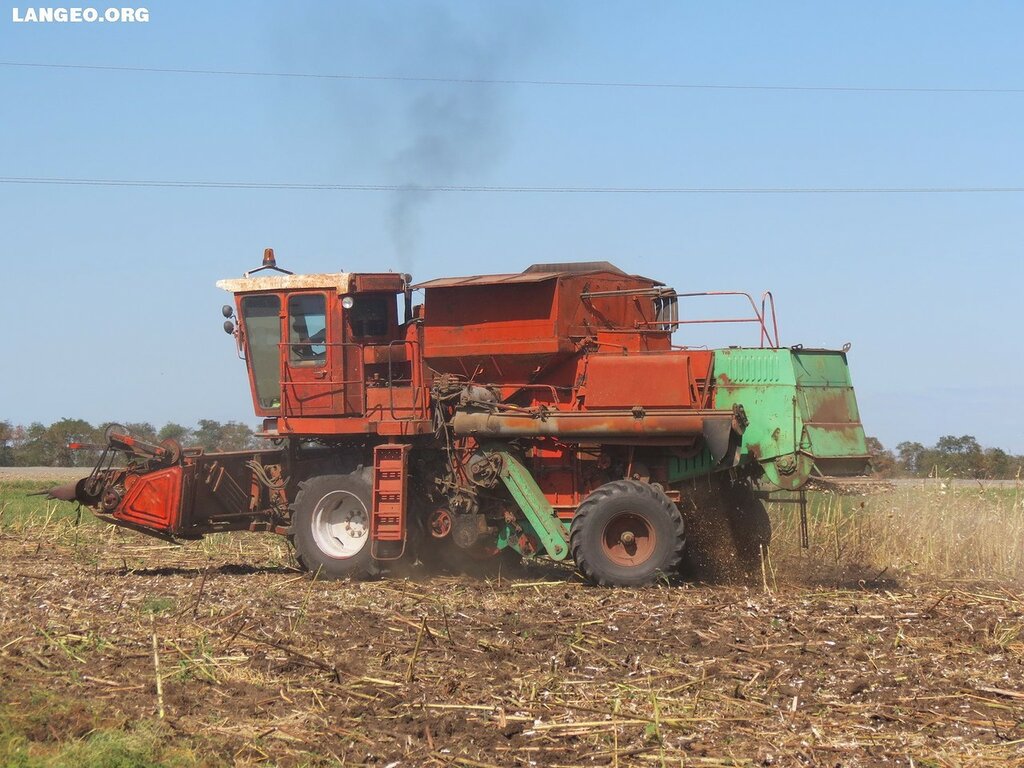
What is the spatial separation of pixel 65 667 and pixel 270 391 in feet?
20.3

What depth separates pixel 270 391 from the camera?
14.1 m

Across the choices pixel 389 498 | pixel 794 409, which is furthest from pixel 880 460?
pixel 389 498

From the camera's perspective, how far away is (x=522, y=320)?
12469 mm

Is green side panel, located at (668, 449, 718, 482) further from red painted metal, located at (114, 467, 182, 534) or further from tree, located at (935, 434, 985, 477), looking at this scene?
tree, located at (935, 434, 985, 477)

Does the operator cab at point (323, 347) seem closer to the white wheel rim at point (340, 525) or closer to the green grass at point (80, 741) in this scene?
the white wheel rim at point (340, 525)

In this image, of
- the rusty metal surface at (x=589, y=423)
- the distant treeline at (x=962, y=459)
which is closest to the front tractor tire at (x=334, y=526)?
the rusty metal surface at (x=589, y=423)

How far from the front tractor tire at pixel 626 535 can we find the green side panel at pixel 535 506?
0.30 metres

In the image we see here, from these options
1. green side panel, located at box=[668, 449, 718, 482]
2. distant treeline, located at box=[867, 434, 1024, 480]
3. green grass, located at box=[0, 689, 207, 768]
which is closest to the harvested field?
green grass, located at box=[0, 689, 207, 768]

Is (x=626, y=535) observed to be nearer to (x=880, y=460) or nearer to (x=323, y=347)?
(x=880, y=460)

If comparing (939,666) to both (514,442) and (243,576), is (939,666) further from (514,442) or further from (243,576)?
(243,576)

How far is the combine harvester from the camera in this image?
38.2 ft

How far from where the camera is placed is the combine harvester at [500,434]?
11.6m

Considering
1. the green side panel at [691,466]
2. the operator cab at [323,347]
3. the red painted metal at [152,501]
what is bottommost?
the red painted metal at [152,501]

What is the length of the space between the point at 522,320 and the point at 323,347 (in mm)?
2700
